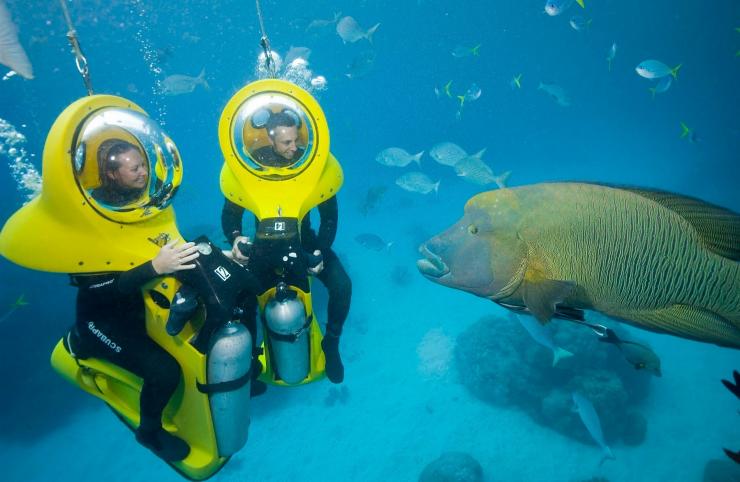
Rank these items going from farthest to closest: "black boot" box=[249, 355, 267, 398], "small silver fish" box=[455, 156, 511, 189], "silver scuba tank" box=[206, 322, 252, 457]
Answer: "small silver fish" box=[455, 156, 511, 189] → "black boot" box=[249, 355, 267, 398] → "silver scuba tank" box=[206, 322, 252, 457]

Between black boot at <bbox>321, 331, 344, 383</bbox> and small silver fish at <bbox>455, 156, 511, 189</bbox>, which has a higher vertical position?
small silver fish at <bbox>455, 156, 511, 189</bbox>

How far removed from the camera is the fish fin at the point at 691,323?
5.05ft

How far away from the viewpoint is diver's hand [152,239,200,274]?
2234 mm

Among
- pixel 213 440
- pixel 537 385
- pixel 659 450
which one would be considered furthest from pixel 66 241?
pixel 659 450

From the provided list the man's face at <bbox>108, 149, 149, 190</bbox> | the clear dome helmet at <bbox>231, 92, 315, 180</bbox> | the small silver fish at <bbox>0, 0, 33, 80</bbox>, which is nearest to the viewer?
the man's face at <bbox>108, 149, 149, 190</bbox>

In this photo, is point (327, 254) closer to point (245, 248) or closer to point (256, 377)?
point (245, 248)

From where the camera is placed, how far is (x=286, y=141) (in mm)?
3092

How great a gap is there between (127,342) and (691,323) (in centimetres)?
323

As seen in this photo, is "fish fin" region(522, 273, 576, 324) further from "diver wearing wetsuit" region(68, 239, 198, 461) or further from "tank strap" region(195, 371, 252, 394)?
"diver wearing wetsuit" region(68, 239, 198, 461)

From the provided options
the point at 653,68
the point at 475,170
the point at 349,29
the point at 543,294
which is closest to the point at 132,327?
the point at 543,294

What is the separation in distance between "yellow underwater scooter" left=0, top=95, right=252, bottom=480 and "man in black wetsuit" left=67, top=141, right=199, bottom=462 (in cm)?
8

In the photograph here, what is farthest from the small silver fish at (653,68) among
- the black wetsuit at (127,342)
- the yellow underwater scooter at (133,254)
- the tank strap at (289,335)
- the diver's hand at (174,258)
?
the black wetsuit at (127,342)

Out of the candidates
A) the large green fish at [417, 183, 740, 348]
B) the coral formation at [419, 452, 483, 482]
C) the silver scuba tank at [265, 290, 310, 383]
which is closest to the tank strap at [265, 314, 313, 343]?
the silver scuba tank at [265, 290, 310, 383]

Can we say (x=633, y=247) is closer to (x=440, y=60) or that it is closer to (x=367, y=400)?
(x=367, y=400)
